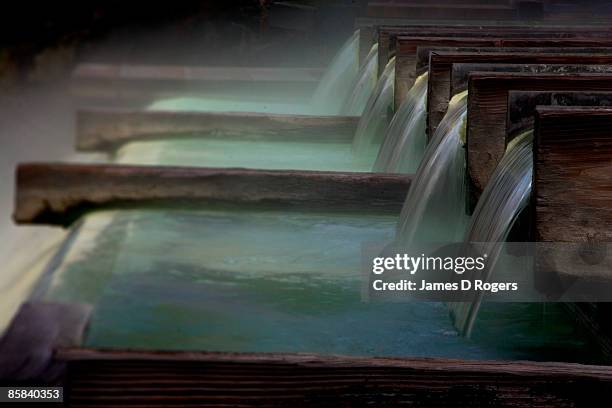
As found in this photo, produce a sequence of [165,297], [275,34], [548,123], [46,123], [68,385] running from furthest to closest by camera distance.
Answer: [275,34] < [46,123] < [165,297] < [548,123] < [68,385]

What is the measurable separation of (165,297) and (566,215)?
1503 millimetres

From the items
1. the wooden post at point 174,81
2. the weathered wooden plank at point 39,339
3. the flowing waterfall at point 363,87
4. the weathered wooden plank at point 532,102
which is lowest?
the weathered wooden plank at point 39,339

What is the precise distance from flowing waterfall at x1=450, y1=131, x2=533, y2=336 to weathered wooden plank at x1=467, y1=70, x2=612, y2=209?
0.33 metres

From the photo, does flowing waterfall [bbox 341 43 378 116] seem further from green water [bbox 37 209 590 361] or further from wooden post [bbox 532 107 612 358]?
wooden post [bbox 532 107 612 358]

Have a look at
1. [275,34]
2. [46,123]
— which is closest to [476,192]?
[46,123]

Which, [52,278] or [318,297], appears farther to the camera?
[318,297]

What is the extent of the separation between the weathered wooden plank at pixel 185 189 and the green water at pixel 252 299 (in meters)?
0.13

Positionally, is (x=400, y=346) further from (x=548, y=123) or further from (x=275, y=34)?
(x=275, y=34)

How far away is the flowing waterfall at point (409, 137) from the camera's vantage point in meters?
5.99

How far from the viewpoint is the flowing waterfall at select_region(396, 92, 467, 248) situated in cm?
460

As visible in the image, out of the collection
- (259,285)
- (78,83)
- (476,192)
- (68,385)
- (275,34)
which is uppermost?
(275,34)

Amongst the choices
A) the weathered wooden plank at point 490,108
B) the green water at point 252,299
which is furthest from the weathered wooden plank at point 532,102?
the green water at point 252,299

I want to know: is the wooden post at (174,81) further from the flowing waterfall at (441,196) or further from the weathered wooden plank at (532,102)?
the weathered wooden plank at (532,102)

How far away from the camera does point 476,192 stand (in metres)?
4.58
